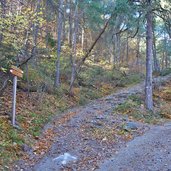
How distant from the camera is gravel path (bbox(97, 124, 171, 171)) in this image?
23.7 ft

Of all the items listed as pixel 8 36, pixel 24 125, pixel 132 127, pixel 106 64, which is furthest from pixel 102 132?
pixel 106 64

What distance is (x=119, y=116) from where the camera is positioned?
13039 millimetres

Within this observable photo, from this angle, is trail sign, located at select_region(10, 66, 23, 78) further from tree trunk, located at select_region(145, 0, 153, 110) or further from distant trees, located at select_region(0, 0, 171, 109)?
tree trunk, located at select_region(145, 0, 153, 110)

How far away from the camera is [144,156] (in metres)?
7.99

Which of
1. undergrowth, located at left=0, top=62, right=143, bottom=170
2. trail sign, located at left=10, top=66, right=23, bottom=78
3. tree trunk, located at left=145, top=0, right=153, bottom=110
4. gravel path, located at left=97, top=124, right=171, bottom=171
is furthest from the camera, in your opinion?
tree trunk, located at left=145, top=0, right=153, bottom=110

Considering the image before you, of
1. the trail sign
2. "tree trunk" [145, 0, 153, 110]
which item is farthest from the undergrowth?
"tree trunk" [145, 0, 153, 110]

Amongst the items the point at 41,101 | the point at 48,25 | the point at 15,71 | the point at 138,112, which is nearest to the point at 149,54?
the point at 138,112

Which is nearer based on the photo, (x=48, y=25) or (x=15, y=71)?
(x=15, y=71)

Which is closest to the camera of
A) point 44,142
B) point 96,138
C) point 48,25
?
point 44,142

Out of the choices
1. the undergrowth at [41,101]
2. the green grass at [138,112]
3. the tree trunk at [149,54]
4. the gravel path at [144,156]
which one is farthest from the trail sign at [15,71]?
the tree trunk at [149,54]

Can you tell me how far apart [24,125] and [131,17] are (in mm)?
8384

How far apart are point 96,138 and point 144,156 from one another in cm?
205

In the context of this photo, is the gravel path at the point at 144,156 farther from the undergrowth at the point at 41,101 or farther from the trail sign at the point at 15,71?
the trail sign at the point at 15,71

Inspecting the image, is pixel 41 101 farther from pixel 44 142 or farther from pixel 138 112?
pixel 138 112
